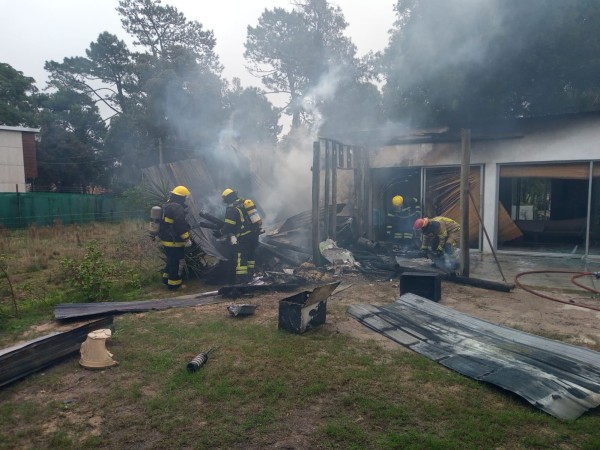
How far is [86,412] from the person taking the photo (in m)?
3.48

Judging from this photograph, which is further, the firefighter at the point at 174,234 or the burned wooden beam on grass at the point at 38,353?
the firefighter at the point at 174,234

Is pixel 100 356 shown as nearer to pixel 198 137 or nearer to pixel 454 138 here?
pixel 454 138

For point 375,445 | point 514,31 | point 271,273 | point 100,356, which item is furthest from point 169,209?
point 514,31

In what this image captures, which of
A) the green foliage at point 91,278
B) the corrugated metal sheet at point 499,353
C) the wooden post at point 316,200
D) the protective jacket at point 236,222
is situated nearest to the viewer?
the corrugated metal sheet at point 499,353

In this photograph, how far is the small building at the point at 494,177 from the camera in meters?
10.1

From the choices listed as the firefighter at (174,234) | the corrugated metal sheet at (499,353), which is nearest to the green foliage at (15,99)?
the firefighter at (174,234)

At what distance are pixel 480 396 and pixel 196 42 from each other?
97.9 feet

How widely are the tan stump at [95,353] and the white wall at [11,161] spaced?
74.4 feet

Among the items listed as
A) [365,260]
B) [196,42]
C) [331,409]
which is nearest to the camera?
[331,409]

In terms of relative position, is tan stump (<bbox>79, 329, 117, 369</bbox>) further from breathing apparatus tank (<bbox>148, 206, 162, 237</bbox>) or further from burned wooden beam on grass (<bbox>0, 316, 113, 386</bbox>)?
breathing apparatus tank (<bbox>148, 206, 162, 237</bbox>)

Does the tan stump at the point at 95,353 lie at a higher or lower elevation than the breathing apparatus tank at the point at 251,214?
lower

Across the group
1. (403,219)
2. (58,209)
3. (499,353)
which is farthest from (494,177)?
(58,209)

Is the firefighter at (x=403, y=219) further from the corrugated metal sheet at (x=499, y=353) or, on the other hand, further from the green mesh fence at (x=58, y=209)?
the green mesh fence at (x=58, y=209)

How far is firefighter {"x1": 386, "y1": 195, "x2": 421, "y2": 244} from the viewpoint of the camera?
11453mm
